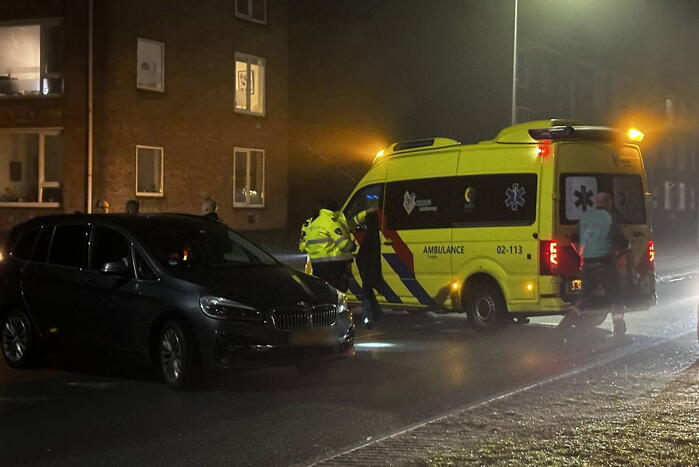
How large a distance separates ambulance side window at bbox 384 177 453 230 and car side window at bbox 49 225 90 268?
502 centimetres

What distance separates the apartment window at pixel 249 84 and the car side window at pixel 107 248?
21.9 metres

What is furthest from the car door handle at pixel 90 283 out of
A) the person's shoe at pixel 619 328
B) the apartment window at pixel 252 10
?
the apartment window at pixel 252 10

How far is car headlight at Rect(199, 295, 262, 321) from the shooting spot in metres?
9.02

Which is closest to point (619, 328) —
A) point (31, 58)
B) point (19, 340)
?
point (19, 340)

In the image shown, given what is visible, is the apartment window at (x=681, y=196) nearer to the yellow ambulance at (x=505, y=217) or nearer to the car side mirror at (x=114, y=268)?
the yellow ambulance at (x=505, y=217)

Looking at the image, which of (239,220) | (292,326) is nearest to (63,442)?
(292,326)

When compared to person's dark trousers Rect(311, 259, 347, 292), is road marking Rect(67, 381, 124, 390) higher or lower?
lower

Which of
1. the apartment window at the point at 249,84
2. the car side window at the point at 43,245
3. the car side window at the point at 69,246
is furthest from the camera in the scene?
the apartment window at the point at 249,84

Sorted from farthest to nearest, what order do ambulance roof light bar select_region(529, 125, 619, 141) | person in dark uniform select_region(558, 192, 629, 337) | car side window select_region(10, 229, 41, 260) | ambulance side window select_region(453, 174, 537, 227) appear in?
ambulance side window select_region(453, 174, 537, 227), ambulance roof light bar select_region(529, 125, 619, 141), person in dark uniform select_region(558, 192, 629, 337), car side window select_region(10, 229, 41, 260)

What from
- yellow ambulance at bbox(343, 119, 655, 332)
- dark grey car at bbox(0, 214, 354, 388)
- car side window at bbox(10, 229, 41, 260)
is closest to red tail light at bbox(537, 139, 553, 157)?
yellow ambulance at bbox(343, 119, 655, 332)

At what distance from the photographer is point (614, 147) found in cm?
1295

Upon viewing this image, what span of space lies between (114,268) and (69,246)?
1090 mm

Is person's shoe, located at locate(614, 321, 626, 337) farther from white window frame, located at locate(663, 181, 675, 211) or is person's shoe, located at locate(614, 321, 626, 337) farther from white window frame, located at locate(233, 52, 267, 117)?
white window frame, located at locate(663, 181, 675, 211)

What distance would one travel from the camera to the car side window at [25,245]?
10844 mm
